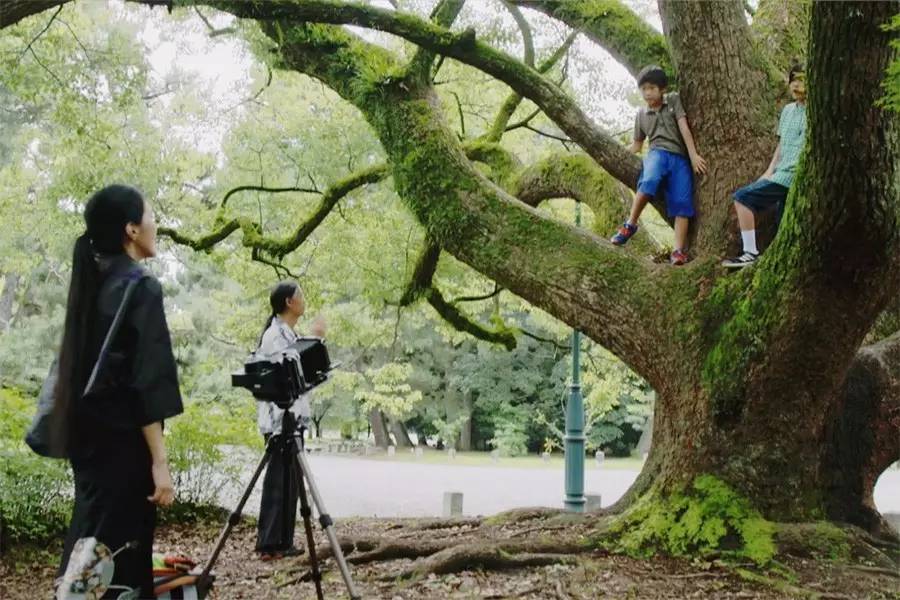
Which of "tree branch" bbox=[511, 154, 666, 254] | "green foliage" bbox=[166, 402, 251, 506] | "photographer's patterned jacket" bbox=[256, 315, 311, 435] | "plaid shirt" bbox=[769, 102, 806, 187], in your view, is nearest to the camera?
"plaid shirt" bbox=[769, 102, 806, 187]

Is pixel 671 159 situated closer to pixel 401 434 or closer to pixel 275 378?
pixel 275 378

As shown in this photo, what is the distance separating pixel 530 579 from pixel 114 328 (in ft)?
9.46

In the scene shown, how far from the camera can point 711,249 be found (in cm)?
559

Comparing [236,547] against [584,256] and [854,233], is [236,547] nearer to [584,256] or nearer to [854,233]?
[584,256]

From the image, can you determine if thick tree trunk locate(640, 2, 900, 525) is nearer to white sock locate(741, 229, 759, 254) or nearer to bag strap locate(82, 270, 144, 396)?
white sock locate(741, 229, 759, 254)

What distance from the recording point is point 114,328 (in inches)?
108

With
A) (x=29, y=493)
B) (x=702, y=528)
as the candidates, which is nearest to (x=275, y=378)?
(x=702, y=528)

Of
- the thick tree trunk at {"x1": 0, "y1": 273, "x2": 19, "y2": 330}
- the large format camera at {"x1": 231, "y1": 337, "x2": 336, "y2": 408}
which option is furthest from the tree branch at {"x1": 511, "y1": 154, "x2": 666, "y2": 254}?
the thick tree trunk at {"x1": 0, "y1": 273, "x2": 19, "y2": 330}

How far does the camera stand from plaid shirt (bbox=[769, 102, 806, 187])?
200 inches

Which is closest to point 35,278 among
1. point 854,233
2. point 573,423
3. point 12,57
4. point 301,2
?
point 12,57

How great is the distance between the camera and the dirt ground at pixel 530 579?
4344 mm

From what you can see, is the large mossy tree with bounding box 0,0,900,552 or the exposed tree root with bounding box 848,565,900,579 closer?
the large mossy tree with bounding box 0,0,900,552

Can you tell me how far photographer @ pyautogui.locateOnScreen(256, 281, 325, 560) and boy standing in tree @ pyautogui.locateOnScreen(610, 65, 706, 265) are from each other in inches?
99.5

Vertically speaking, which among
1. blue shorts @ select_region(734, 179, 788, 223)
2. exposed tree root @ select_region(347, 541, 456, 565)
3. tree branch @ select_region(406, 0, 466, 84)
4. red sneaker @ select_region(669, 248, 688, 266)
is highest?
tree branch @ select_region(406, 0, 466, 84)
